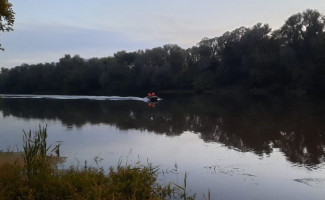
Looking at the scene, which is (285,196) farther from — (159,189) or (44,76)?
(44,76)

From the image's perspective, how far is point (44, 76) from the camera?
10588 centimetres

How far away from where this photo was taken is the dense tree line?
60875 mm

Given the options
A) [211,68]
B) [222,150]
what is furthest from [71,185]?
[211,68]

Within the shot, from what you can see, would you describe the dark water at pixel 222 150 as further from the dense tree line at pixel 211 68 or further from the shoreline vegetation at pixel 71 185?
the dense tree line at pixel 211 68

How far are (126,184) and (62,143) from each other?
35.8 ft

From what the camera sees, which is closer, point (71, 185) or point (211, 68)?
point (71, 185)

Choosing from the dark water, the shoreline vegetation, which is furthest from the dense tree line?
the shoreline vegetation

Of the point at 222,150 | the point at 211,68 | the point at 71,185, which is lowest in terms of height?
the point at 222,150

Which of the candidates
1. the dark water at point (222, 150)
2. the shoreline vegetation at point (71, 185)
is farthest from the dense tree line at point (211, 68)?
the shoreline vegetation at point (71, 185)

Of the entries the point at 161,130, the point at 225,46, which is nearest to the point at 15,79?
the point at 225,46

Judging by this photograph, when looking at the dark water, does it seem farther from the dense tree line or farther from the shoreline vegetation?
the dense tree line

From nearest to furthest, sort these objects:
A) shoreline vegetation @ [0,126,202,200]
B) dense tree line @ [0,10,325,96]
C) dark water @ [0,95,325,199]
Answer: shoreline vegetation @ [0,126,202,200] < dark water @ [0,95,325,199] < dense tree line @ [0,10,325,96]

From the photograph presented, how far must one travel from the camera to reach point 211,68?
8138 centimetres

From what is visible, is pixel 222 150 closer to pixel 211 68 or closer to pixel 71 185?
pixel 71 185
